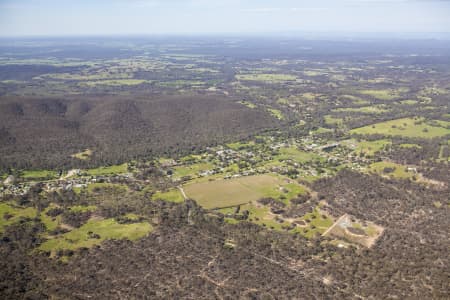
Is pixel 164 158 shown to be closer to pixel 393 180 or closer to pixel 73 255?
pixel 73 255

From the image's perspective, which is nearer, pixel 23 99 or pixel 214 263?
pixel 214 263

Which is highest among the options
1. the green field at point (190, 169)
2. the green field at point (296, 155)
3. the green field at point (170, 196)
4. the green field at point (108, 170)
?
the green field at point (170, 196)

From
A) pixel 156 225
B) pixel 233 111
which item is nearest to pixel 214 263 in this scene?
pixel 156 225

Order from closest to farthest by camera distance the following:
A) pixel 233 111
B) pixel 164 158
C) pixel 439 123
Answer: pixel 164 158, pixel 439 123, pixel 233 111

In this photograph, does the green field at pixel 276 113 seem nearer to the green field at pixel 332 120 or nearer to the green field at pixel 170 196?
the green field at pixel 332 120

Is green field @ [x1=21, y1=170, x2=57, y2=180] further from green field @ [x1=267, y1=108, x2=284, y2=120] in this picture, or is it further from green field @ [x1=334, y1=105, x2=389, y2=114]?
green field @ [x1=334, y1=105, x2=389, y2=114]

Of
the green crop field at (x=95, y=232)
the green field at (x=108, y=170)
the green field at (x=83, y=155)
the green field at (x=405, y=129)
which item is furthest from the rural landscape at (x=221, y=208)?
the green field at (x=108, y=170)

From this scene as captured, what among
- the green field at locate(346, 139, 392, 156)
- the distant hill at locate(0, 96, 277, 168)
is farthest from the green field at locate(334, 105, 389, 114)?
the green field at locate(346, 139, 392, 156)

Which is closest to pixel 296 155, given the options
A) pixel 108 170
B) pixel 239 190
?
pixel 239 190
